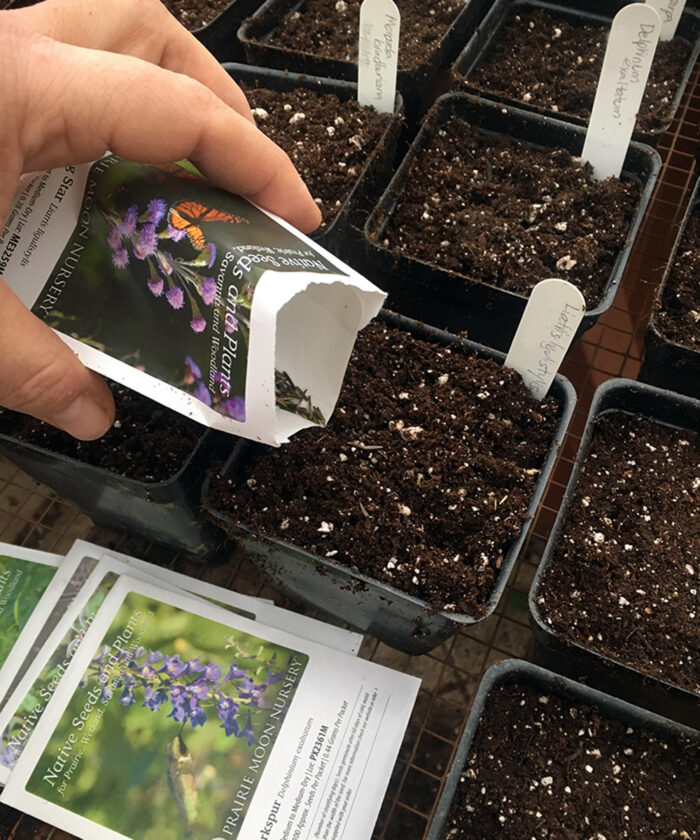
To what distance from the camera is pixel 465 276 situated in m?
1.00

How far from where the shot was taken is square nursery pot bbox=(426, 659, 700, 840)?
2.47 ft

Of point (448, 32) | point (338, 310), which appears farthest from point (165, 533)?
point (448, 32)

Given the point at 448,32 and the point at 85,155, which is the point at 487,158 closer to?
the point at 448,32

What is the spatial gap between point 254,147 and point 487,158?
660 mm

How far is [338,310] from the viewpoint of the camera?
707mm

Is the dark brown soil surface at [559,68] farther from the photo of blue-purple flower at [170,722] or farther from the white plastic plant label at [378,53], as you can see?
the photo of blue-purple flower at [170,722]

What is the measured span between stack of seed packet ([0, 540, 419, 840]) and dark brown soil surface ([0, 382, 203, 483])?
22cm

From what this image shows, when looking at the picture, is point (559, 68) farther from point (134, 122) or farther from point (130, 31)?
point (134, 122)

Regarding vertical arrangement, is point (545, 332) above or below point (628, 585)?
above

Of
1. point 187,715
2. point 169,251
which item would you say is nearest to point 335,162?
point 169,251

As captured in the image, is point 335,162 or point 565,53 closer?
point 335,162

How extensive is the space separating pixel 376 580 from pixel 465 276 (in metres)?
0.47

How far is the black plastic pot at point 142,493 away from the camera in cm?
85

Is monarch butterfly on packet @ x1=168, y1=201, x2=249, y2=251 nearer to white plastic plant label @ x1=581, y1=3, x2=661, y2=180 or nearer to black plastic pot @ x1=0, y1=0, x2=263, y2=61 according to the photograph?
white plastic plant label @ x1=581, y1=3, x2=661, y2=180
